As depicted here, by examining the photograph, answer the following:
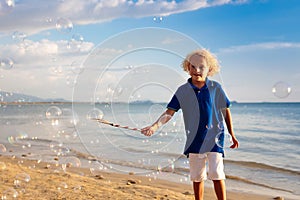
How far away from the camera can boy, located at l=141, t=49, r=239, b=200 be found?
3.79 m

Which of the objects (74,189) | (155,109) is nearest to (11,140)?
(155,109)

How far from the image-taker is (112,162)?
372 inches

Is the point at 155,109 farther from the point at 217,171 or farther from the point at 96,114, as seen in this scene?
the point at 217,171

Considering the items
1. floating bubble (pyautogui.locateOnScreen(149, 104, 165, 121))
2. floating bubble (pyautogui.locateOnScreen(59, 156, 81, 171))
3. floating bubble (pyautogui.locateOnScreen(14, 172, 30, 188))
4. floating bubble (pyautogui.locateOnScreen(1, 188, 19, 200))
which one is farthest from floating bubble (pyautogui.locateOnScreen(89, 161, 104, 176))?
floating bubble (pyautogui.locateOnScreen(1, 188, 19, 200))

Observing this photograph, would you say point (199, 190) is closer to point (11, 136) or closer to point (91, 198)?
point (91, 198)

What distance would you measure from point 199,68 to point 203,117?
1.67 feet

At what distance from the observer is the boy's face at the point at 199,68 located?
384 centimetres

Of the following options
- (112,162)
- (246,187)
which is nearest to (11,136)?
(112,162)

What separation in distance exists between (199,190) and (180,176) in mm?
4161

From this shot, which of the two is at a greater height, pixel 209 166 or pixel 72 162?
pixel 209 166

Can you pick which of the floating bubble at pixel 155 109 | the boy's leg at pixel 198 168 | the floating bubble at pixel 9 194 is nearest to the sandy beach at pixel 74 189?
the floating bubble at pixel 9 194

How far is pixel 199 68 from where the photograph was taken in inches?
151

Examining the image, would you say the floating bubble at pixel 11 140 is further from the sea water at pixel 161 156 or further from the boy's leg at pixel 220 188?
the boy's leg at pixel 220 188

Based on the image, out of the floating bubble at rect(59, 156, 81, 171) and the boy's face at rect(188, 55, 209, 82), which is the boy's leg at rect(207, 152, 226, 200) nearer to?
the boy's face at rect(188, 55, 209, 82)
